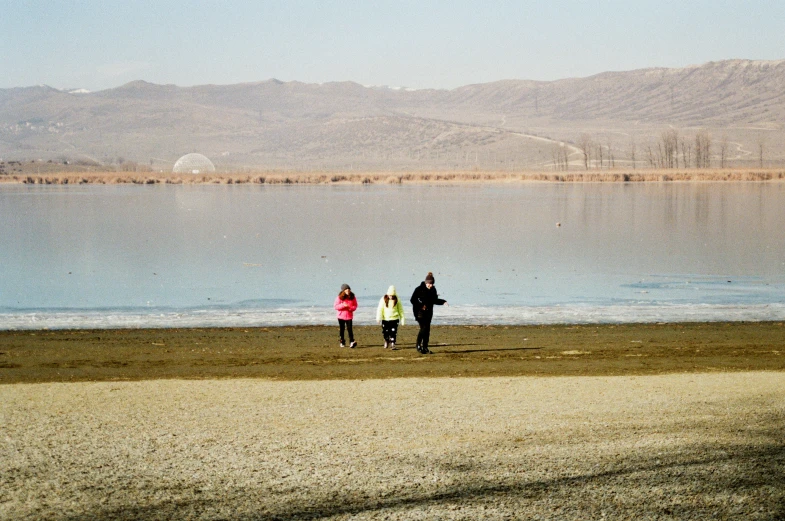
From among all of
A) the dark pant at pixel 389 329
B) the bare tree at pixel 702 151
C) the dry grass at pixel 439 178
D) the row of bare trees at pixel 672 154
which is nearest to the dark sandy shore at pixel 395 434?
the dark pant at pixel 389 329

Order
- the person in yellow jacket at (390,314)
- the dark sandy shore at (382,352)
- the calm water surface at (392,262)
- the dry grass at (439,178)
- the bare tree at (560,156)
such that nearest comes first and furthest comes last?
the dark sandy shore at (382,352) → the person in yellow jacket at (390,314) → the calm water surface at (392,262) → the dry grass at (439,178) → the bare tree at (560,156)

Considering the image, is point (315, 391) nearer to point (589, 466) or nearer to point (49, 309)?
point (589, 466)

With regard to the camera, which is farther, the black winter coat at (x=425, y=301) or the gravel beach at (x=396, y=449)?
the black winter coat at (x=425, y=301)

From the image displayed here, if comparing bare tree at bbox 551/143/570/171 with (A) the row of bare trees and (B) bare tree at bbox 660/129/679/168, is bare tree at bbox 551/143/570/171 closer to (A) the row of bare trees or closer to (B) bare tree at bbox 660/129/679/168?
(A) the row of bare trees

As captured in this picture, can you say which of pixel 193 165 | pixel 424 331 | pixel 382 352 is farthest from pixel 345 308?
pixel 193 165

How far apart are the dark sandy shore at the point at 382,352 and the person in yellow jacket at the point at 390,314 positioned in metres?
0.24

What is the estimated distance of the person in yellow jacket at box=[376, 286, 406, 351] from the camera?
15.2m

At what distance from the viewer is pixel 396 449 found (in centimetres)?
930

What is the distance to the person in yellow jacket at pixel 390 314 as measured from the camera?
15227 mm

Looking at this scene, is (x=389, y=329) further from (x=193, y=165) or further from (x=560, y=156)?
(x=193, y=165)

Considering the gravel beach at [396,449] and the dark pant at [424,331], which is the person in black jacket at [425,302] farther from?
the gravel beach at [396,449]

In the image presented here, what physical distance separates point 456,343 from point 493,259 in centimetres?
1709

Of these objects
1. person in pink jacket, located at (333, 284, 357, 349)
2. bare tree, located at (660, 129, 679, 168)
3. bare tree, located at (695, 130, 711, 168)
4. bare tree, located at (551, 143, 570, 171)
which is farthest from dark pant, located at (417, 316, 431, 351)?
bare tree, located at (551, 143, 570, 171)

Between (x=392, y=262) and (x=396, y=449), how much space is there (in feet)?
76.9
